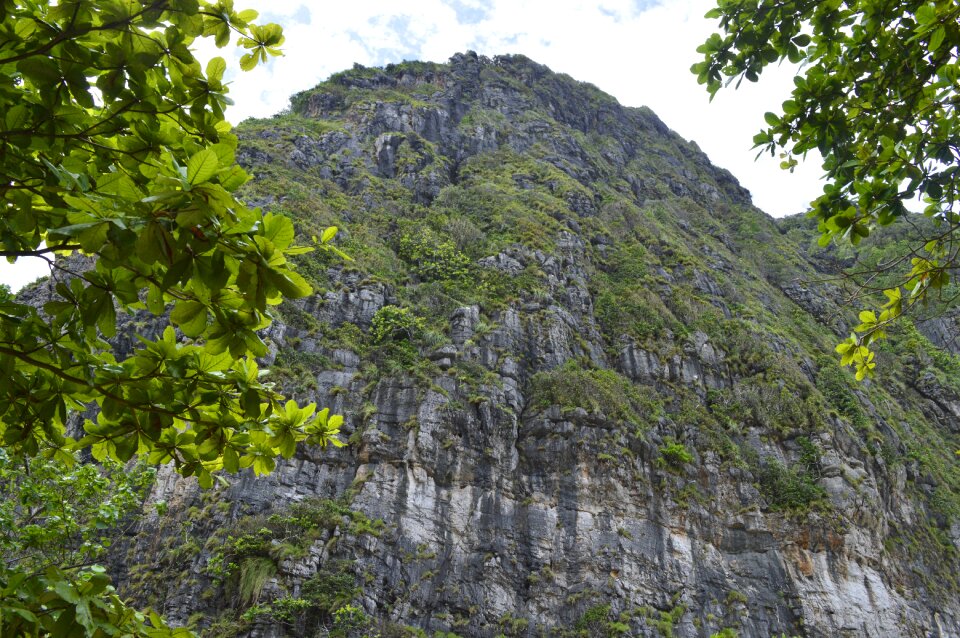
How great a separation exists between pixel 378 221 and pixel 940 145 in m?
22.5

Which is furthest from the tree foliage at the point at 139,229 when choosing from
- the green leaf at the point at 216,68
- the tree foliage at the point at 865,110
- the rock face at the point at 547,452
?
the rock face at the point at 547,452

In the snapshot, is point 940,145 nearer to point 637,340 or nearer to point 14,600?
point 14,600

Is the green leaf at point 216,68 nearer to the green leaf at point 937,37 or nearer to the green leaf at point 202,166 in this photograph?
the green leaf at point 202,166

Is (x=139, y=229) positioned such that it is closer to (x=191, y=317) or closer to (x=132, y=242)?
(x=132, y=242)

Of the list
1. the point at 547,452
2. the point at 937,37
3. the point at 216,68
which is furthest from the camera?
the point at 547,452

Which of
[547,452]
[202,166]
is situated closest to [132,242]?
[202,166]

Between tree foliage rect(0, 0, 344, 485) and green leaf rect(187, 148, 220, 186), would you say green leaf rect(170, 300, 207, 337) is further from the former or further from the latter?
green leaf rect(187, 148, 220, 186)

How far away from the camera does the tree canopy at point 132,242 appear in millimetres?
1512

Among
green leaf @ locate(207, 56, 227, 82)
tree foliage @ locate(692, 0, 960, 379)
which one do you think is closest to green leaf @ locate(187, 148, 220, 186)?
green leaf @ locate(207, 56, 227, 82)

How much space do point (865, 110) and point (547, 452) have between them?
1336 centimetres

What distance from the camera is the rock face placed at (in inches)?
499

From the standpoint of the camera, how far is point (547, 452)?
1569 centimetres

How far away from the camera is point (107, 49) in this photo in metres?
1.80

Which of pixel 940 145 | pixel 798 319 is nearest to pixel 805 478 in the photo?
pixel 798 319
